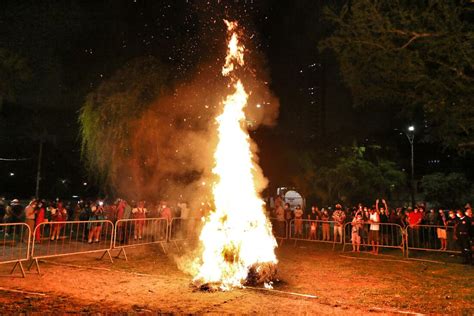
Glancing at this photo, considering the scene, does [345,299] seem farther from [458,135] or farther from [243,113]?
[458,135]

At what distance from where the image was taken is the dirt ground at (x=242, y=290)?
712 cm

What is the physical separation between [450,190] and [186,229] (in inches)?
845

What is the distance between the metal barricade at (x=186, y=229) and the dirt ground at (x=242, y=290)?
11.0 ft

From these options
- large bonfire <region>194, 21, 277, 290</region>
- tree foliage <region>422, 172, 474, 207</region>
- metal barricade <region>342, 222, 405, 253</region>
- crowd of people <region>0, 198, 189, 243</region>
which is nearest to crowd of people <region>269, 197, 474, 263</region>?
metal barricade <region>342, 222, 405, 253</region>

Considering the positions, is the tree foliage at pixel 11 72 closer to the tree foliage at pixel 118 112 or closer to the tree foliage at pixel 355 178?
the tree foliage at pixel 118 112

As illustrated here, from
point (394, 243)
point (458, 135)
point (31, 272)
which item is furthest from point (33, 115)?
point (458, 135)

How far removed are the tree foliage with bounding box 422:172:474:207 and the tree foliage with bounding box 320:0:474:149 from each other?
1956 cm

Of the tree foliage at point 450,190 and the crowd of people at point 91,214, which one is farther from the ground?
the tree foliage at point 450,190

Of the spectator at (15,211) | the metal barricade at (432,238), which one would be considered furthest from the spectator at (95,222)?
the metal barricade at (432,238)

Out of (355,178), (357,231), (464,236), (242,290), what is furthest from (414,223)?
(355,178)

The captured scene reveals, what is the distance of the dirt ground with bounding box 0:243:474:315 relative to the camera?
7.12 m

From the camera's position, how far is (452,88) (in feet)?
33.8

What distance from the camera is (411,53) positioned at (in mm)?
9938

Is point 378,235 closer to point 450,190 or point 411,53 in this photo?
point 411,53
